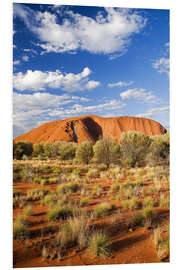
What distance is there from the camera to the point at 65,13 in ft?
11.0

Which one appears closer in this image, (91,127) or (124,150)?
(91,127)

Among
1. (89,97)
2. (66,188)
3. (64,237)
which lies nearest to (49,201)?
(66,188)

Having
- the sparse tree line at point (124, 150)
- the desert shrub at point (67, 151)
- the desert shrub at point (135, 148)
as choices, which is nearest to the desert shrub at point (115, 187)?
the sparse tree line at point (124, 150)

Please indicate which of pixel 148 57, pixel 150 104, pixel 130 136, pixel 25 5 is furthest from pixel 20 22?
pixel 130 136

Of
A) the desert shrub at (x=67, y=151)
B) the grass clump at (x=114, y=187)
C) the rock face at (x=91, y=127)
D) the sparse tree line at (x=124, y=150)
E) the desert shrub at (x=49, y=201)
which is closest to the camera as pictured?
the desert shrub at (x=49, y=201)

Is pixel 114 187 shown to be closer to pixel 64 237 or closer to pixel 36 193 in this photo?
pixel 36 193

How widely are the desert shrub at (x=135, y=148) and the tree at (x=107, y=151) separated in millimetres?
563

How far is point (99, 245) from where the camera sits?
2.52 m

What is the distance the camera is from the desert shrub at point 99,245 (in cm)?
246

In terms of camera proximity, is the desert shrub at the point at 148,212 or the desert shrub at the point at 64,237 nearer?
the desert shrub at the point at 64,237

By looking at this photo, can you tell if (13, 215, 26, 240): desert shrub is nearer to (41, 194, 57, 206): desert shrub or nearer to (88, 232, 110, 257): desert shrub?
(41, 194, 57, 206): desert shrub

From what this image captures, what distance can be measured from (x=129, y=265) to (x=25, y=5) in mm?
4532

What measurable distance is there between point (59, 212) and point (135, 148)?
239 inches

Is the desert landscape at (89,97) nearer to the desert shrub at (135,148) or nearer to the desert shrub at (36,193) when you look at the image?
the desert shrub at (36,193)
